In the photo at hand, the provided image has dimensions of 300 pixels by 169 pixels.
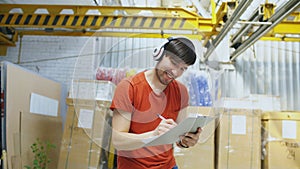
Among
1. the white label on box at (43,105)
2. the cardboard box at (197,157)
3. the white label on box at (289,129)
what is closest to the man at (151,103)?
the cardboard box at (197,157)

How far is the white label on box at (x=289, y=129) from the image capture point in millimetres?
3141

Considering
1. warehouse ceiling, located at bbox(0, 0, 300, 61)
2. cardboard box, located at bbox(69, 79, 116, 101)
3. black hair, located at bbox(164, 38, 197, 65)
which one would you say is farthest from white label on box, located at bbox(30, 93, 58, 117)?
black hair, located at bbox(164, 38, 197, 65)

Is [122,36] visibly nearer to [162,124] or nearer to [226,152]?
[162,124]

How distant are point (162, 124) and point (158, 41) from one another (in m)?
0.32

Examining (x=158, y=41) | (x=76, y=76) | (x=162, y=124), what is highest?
(x=158, y=41)

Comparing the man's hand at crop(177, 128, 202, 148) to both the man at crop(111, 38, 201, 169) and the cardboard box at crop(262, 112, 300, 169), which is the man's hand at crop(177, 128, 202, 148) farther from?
the cardboard box at crop(262, 112, 300, 169)

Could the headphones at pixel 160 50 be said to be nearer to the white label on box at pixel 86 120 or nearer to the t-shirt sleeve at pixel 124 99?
the t-shirt sleeve at pixel 124 99

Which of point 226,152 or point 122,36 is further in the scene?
point 226,152

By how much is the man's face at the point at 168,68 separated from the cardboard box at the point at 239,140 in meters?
2.00

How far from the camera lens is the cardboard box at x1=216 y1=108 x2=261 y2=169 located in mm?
3115

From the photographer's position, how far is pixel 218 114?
128 cm

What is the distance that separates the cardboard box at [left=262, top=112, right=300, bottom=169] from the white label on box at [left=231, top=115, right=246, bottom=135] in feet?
0.76

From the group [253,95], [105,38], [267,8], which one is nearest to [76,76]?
[105,38]

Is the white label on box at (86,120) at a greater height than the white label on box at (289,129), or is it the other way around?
the white label on box at (86,120)
